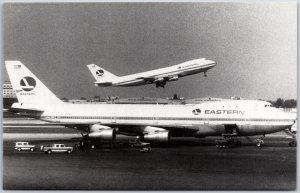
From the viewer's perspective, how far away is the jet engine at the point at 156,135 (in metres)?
17.2

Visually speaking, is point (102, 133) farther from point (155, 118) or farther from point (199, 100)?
point (199, 100)

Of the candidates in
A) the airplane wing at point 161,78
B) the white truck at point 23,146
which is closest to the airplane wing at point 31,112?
the white truck at point 23,146

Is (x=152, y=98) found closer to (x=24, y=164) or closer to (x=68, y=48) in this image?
(x=68, y=48)

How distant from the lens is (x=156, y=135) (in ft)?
56.8

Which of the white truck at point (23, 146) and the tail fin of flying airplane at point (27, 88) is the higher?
the tail fin of flying airplane at point (27, 88)

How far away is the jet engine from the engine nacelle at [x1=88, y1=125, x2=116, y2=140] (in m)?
1.18

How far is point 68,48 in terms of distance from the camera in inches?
564

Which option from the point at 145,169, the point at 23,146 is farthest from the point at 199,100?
the point at 23,146

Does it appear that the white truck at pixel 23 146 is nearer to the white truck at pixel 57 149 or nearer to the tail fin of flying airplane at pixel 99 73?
the white truck at pixel 57 149

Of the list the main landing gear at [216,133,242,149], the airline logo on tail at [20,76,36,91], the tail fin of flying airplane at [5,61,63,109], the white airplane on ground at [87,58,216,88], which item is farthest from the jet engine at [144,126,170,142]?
the airline logo on tail at [20,76,36,91]

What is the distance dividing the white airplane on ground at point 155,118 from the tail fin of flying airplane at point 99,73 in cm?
192

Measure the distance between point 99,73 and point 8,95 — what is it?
8.76 ft

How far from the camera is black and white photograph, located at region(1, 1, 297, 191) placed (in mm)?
13188

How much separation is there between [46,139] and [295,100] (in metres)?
8.10
